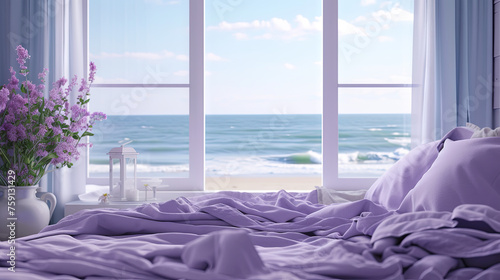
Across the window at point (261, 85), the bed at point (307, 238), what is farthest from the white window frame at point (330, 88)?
the window at point (261, 85)

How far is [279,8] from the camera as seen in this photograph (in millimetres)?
14016

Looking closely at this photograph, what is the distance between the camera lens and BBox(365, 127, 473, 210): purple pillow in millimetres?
2416

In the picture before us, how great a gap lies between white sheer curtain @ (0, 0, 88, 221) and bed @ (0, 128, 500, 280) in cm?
206

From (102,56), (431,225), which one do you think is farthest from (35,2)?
(431,225)

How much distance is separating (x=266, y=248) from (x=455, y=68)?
9.99ft

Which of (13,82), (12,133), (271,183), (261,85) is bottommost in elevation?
(271,183)

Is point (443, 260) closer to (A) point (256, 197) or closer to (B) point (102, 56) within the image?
(A) point (256, 197)

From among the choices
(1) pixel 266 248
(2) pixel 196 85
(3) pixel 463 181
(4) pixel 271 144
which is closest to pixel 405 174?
(3) pixel 463 181

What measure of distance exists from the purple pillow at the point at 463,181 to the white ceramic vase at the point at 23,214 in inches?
106

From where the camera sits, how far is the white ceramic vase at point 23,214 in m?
3.62

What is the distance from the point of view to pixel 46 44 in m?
4.11

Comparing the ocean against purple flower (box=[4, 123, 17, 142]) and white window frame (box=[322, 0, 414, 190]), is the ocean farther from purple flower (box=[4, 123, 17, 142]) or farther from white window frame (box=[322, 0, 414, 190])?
purple flower (box=[4, 123, 17, 142])

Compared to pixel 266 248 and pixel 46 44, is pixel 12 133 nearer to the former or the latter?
pixel 46 44

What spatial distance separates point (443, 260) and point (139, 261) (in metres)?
0.88
